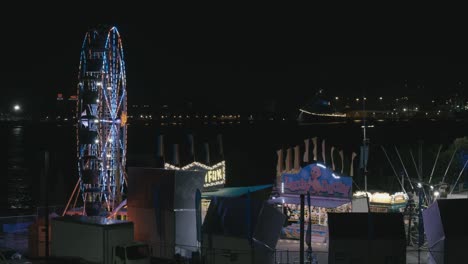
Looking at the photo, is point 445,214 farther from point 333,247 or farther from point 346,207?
point 346,207

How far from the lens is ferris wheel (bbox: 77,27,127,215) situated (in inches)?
978

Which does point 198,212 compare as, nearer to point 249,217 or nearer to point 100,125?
point 249,217

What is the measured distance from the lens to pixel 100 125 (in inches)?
994

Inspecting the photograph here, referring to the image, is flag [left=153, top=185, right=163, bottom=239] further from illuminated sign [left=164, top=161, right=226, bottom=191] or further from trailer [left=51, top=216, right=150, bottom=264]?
illuminated sign [left=164, top=161, right=226, bottom=191]

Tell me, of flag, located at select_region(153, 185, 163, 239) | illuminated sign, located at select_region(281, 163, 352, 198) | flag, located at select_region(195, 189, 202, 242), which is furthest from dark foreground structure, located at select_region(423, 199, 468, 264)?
illuminated sign, located at select_region(281, 163, 352, 198)

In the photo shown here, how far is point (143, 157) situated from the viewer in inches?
3622

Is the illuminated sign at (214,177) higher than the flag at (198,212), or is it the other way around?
the illuminated sign at (214,177)

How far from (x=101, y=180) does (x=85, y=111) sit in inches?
112

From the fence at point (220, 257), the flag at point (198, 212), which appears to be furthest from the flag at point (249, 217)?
the flag at point (198, 212)

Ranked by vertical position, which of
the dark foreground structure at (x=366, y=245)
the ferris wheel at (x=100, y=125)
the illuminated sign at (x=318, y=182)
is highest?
the ferris wheel at (x=100, y=125)

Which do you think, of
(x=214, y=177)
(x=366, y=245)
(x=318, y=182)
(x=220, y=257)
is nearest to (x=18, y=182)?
(x=214, y=177)

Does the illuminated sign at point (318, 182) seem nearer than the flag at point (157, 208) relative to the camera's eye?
No

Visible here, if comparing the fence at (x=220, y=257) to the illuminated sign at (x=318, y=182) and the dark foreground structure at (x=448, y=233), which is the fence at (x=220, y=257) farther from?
the illuminated sign at (x=318, y=182)

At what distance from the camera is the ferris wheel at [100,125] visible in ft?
81.5
